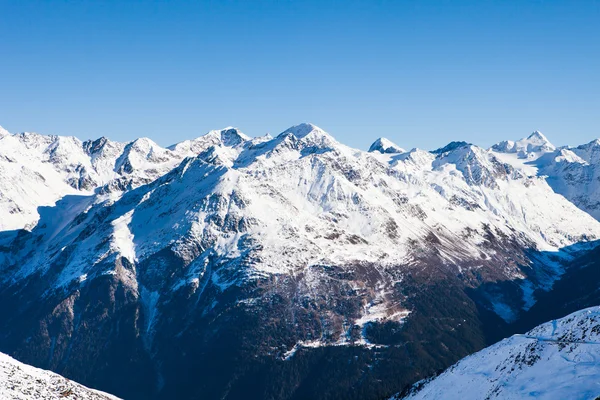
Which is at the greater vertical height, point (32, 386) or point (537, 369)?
point (32, 386)

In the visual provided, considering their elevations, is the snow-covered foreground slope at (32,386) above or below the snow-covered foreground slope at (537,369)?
above

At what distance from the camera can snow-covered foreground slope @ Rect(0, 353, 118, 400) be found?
111m

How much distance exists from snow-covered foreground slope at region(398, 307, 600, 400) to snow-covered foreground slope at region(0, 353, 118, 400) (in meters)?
81.0


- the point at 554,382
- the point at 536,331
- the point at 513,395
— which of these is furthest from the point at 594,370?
the point at 536,331

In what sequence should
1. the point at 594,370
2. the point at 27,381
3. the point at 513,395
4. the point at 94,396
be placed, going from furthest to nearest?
1. the point at 94,396
2. the point at 27,381
3. the point at 513,395
4. the point at 594,370

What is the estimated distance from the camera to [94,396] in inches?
5015

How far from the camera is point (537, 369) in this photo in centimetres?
11175

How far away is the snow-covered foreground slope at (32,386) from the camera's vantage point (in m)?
111

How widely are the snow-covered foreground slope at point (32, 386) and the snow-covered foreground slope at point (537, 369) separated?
8095 cm

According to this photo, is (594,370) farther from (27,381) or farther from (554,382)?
(27,381)

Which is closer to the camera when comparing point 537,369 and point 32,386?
point 537,369

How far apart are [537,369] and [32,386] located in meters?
99.5

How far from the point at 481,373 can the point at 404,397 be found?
33550mm

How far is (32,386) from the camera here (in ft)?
380
